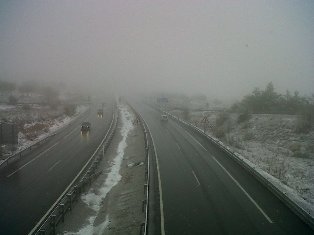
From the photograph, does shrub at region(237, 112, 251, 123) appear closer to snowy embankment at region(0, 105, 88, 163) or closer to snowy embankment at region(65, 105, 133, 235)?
snowy embankment at region(65, 105, 133, 235)

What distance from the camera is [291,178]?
25.5 metres

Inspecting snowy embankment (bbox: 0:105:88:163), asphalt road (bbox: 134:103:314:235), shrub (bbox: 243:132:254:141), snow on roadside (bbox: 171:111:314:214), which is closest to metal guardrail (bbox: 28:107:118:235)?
asphalt road (bbox: 134:103:314:235)

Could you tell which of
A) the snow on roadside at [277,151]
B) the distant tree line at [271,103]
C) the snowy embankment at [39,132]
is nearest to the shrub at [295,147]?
the snow on roadside at [277,151]

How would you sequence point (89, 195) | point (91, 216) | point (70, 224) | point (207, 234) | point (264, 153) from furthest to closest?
point (264, 153)
point (89, 195)
point (91, 216)
point (70, 224)
point (207, 234)

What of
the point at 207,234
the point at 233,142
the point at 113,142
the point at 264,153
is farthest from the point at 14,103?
the point at 207,234

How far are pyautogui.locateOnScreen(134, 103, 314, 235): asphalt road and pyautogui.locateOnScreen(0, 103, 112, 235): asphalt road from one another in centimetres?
694

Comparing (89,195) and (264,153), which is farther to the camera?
(264,153)

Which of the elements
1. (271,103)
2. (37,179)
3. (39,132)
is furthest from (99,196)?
(271,103)

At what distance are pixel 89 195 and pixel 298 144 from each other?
24165 mm

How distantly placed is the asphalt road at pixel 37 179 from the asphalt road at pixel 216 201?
694 cm

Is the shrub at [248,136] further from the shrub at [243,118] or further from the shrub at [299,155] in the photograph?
the shrub at [299,155]

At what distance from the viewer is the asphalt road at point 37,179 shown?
57.6 ft

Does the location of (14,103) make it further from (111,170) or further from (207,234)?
(207,234)

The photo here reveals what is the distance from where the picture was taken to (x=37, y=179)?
2409 cm
